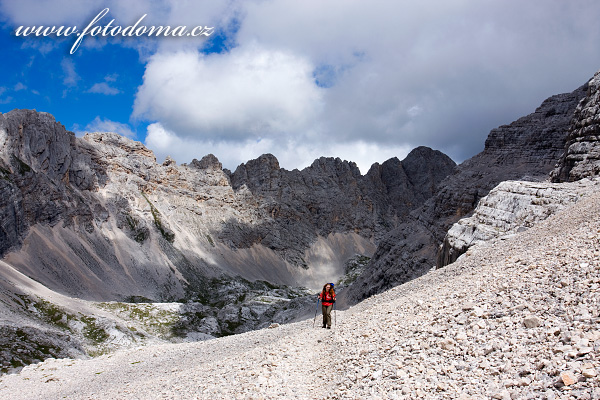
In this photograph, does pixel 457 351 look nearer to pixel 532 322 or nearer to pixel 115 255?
pixel 532 322

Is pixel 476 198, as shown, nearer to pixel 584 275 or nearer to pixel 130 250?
pixel 584 275

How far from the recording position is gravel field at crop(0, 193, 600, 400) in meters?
8.50

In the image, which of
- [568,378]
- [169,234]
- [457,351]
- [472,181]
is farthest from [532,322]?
[169,234]

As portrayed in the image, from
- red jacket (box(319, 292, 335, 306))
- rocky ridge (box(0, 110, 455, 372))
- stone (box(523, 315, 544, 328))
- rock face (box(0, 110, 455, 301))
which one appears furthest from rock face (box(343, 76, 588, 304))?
rock face (box(0, 110, 455, 301))

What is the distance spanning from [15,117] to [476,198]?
129224 mm

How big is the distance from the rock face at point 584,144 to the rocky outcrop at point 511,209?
3561mm

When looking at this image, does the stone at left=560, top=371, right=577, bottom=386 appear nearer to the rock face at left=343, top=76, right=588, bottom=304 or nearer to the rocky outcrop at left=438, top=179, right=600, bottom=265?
the rocky outcrop at left=438, top=179, right=600, bottom=265

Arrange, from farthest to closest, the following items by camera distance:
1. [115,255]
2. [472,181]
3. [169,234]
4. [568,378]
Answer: [169,234] → [115,255] → [472,181] → [568,378]

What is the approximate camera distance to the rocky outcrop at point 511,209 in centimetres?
4203

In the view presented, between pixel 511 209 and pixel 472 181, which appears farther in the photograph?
pixel 472 181

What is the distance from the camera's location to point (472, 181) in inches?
3275

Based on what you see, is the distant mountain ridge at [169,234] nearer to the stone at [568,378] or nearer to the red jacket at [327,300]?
the red jacket at [327,300]

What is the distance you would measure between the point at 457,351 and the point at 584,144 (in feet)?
164

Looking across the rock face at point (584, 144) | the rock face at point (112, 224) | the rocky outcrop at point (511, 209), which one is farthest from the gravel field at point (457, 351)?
the rock face at point (112, 224)
